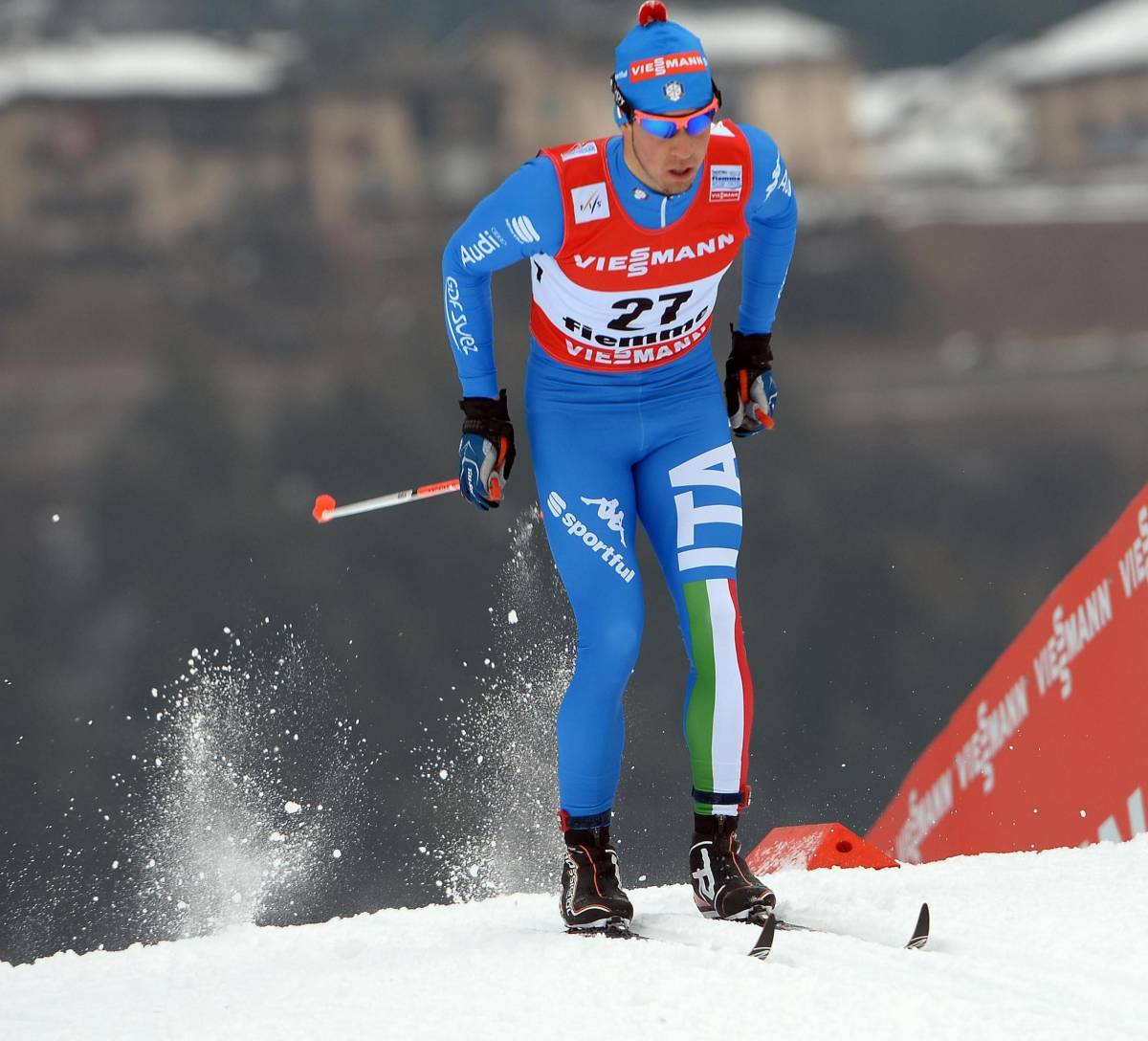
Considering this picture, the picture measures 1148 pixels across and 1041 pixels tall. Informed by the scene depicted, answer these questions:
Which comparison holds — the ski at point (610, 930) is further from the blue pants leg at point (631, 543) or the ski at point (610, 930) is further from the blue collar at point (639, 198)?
the blue collar at point (639, 198)

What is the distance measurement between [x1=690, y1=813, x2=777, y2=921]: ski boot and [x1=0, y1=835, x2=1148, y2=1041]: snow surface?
6 centimetres

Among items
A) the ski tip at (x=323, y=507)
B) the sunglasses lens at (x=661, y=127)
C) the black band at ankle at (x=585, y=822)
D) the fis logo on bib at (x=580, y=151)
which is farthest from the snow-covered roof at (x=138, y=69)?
the black band at ankle at (x=585, y=822)

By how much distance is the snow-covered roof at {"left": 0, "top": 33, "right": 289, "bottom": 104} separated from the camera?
6.20 m

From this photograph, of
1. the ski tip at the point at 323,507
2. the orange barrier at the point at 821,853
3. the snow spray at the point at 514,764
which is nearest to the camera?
the ski tip at the point at 323,507

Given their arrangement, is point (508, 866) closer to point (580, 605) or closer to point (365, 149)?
point (580, 605)

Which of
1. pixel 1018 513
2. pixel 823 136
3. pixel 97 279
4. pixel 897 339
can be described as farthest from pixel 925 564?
pixel 97 279

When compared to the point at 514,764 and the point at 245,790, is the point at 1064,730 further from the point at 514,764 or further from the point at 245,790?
the point at 245,790

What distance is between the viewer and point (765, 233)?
2.87 metres

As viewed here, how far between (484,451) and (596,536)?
0.27 meters

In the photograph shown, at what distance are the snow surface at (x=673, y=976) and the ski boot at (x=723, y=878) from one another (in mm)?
59

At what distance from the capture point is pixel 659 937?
97.8 inches

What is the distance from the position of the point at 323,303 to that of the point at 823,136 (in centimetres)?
224

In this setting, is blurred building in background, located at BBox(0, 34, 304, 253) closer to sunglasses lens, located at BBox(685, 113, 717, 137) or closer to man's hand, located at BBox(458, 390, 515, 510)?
man's hand, located at BBox(458, 390, 515, 510)

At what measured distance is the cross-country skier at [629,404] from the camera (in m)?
2.54
